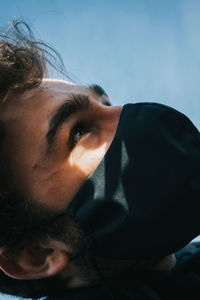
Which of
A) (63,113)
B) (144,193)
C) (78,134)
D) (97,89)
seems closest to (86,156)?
(78,134)

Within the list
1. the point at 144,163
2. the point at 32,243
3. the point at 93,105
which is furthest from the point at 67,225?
the point at 93,105

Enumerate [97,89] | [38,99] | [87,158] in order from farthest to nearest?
[97,89]
[38,99]
[87,158]

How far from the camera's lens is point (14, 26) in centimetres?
233

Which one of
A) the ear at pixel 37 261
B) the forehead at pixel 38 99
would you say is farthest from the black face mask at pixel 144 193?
the forehead at pixel 38 99

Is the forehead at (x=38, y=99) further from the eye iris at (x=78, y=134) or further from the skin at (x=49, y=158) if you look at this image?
the eye iris at (x=78, y=134)

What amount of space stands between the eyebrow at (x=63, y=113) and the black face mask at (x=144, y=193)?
26cm

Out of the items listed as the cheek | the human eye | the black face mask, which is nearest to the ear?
the black face mask

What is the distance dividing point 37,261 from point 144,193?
704mm

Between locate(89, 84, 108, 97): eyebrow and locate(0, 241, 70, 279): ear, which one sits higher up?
locate(89, 84, 108, 97): eyebrow

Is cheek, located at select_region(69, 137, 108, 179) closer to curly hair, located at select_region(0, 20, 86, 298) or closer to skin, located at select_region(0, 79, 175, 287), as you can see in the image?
skin, located at select_region(0, 79, 175, 287)

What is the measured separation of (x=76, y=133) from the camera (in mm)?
1454

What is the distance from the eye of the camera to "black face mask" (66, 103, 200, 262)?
114cm

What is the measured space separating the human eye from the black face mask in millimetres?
228

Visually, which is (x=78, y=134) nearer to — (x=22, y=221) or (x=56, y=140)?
(x=56, y=140)
